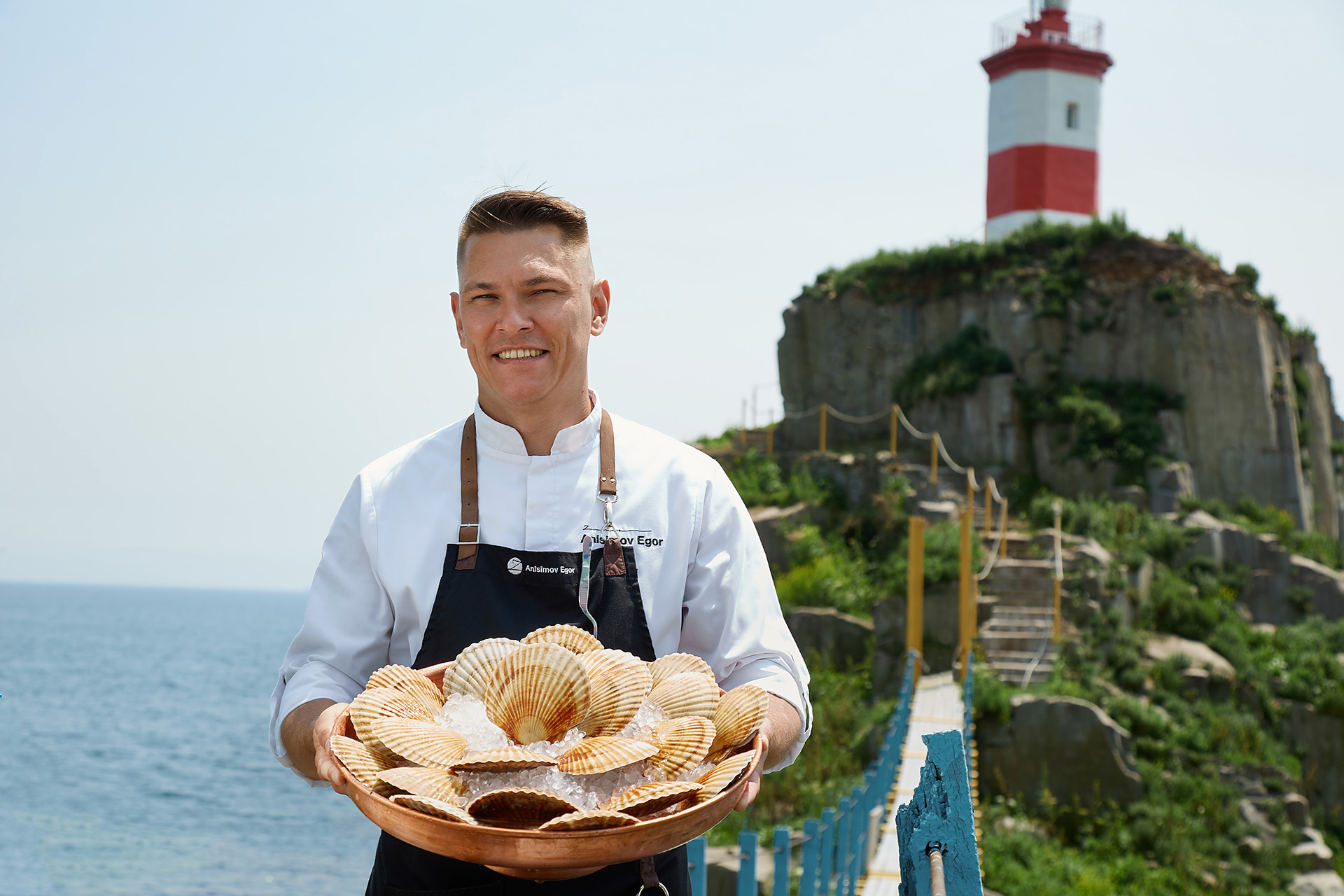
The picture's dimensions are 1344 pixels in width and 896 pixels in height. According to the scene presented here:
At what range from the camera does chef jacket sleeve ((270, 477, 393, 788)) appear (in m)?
2.04

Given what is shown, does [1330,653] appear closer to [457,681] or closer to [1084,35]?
[457,681]

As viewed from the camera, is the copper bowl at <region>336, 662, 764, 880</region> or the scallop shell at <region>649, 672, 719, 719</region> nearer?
the copper bowl at <region>336, 662, 764, 880</region>

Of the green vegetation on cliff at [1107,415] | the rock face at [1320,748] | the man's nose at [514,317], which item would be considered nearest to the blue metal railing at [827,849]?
the man's nose at [514,317]

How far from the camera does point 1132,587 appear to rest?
1370cm

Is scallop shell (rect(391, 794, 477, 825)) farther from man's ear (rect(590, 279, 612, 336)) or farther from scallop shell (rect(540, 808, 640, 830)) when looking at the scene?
man's ear (rect(590, 279, 612, 336))

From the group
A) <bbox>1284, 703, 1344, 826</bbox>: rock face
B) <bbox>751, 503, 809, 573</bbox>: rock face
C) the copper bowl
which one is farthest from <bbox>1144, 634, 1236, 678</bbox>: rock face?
the copper bowl

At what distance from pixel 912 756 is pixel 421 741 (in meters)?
6.89

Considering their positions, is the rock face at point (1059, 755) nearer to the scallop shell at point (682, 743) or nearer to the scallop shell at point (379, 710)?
the scallop shell at point (682, 743)

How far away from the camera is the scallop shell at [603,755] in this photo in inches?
60.1

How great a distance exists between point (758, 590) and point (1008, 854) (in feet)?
26.5

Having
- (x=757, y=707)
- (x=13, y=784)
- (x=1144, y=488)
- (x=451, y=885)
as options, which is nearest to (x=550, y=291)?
(x=757, y=707)

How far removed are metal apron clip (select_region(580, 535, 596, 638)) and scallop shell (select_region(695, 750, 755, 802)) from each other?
48cm

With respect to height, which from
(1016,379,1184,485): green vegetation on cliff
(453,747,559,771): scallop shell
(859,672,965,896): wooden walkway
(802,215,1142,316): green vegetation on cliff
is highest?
(802,215,1142,316): green vegetation on cliff

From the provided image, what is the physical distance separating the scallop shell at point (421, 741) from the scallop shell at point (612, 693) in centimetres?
22
